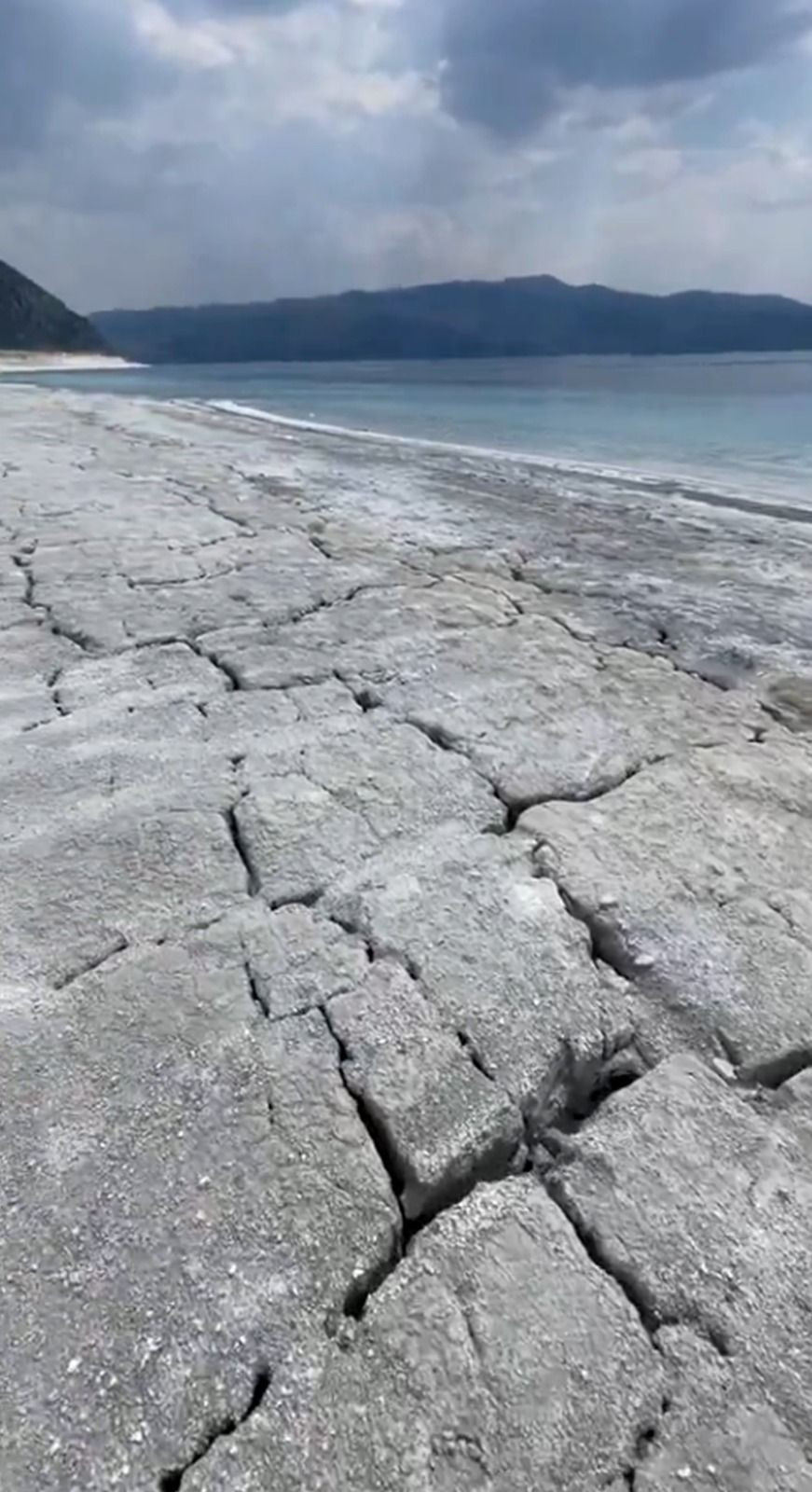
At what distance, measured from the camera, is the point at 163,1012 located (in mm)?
1796

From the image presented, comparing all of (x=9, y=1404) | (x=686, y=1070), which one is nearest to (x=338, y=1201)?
(x=9, y=1404)

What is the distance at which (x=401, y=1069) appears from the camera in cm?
168

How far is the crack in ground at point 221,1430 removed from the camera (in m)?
1.11

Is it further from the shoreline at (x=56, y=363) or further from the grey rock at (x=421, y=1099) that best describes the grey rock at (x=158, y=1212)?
the shoreline at (x=56, y=363)

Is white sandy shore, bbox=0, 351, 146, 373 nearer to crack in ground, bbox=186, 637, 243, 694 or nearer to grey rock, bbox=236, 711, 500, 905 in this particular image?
crack in ground, bbox=186, 637, 243, 694

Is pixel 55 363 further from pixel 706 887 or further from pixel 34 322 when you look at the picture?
pixel 706 887

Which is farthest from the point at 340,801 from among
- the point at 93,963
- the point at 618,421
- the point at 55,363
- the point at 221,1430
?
the point at 55,363

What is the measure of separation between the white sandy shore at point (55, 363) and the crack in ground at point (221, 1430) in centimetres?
5978

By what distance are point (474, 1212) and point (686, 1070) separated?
1.73ft

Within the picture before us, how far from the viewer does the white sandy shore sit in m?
56.1

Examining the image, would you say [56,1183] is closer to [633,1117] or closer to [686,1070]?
[633,1117]

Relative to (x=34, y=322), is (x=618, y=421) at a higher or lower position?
lower

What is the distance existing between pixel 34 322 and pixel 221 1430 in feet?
321

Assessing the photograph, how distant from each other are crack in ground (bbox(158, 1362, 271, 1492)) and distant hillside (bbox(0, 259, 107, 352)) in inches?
3543
